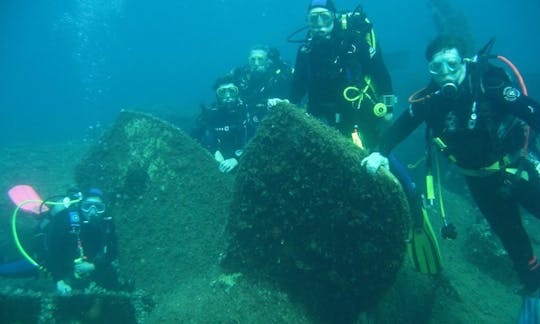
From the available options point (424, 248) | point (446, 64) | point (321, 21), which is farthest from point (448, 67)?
point (424, 248)

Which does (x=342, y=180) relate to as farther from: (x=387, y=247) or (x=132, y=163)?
(x=132, y=163)

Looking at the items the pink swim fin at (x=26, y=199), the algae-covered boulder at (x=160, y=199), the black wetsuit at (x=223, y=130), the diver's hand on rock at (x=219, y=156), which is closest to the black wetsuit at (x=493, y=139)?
the algae-covered boulder at (x=160, y=199)

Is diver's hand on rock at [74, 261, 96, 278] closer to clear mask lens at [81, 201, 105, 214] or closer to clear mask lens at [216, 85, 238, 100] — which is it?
clear mask lens at [81, 201, 105, 214]

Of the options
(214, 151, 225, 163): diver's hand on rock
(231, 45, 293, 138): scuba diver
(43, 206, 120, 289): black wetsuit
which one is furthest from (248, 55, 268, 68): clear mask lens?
(43, 206, 120, 289): black wetsuit

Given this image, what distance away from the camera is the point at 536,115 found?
3.72m

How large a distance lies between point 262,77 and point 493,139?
635 centimetres

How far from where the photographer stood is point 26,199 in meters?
7.07

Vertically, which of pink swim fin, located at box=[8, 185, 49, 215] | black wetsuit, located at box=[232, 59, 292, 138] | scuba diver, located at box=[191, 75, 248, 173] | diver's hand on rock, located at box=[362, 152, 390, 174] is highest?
black wetsuit, located at box=[232, 59, 292, 138]

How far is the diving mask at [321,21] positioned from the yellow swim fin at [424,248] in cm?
289

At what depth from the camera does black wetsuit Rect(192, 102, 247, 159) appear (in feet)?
25.3

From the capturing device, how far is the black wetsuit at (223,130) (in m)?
7.72

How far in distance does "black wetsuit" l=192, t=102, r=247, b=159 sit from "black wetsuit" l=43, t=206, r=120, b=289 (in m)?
2.85

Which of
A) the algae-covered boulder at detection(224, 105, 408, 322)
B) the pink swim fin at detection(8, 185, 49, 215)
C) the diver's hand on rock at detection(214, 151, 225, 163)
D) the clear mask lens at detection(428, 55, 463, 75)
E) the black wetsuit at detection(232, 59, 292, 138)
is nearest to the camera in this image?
the algae-covered boulder at detection(224, 105, 408, 322)

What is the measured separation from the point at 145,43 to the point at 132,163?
208 metres
